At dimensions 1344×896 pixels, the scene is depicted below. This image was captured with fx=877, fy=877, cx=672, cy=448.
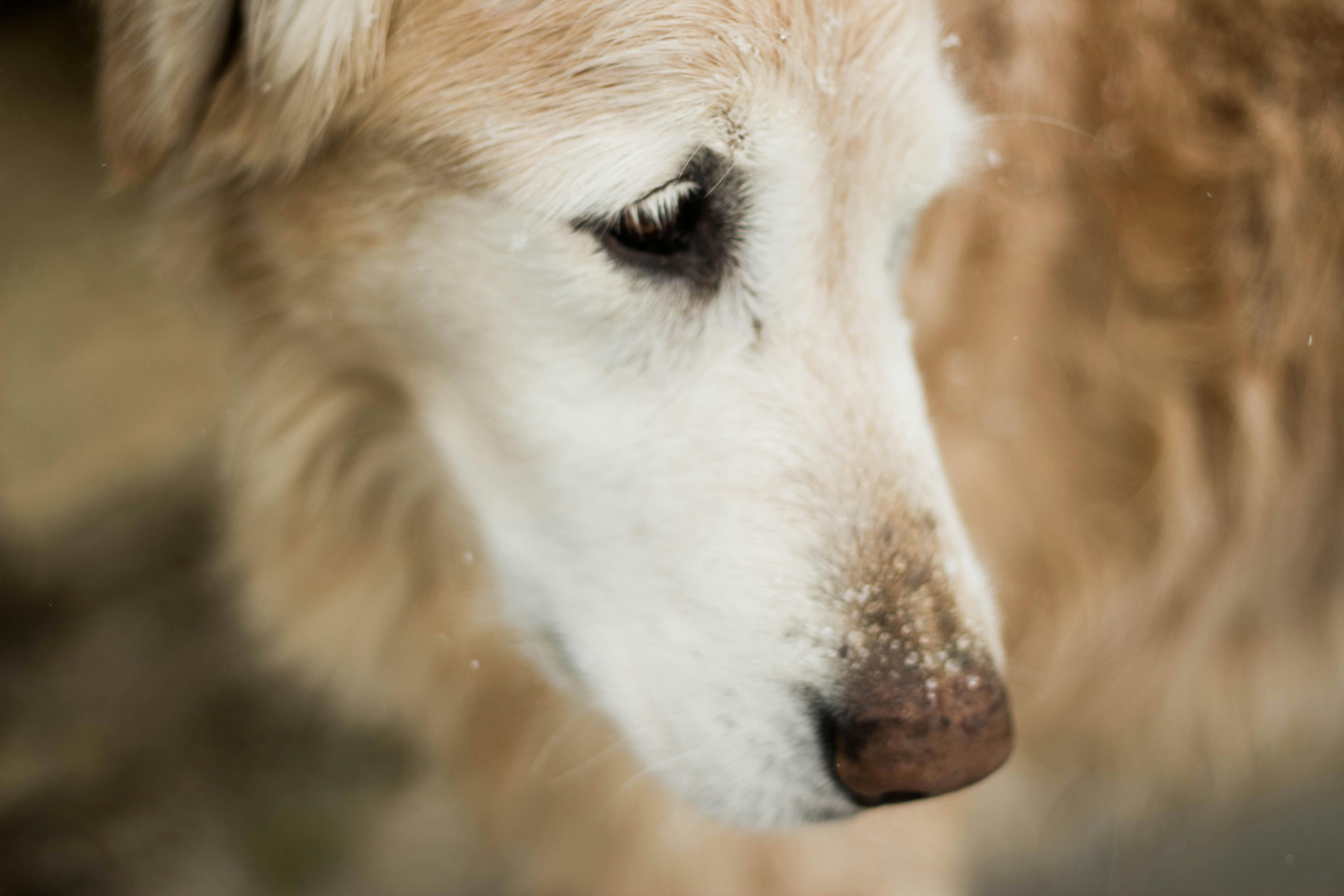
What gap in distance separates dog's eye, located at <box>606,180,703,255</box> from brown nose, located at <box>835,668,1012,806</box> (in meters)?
0.41

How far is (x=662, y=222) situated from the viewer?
2.27ft

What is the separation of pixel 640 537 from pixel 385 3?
1.54 feet

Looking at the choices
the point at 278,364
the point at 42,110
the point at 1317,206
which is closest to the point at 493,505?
the point at 278,364

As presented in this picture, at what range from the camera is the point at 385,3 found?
670 millimetres

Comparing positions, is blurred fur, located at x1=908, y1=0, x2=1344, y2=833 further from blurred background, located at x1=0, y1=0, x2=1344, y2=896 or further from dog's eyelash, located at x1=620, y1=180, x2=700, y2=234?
blurred background, located at x1=0, y1=0, x2=1344, y2=896

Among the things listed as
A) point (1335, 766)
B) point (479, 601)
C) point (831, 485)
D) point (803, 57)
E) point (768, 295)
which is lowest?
point (1335, 766)

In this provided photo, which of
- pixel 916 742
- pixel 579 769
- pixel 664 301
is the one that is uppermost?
pixel 664 301

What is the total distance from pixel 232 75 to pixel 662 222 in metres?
0.37

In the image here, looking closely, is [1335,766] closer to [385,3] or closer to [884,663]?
[884,663]

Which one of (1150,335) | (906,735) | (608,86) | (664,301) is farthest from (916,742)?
(1150,335)

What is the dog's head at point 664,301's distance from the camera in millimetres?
657

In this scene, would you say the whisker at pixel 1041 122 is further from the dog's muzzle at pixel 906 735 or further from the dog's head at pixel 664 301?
the dog's muzzle at pixel 906 735

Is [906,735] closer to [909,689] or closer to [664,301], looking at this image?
[909,689]

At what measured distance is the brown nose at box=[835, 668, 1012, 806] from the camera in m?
0.72
